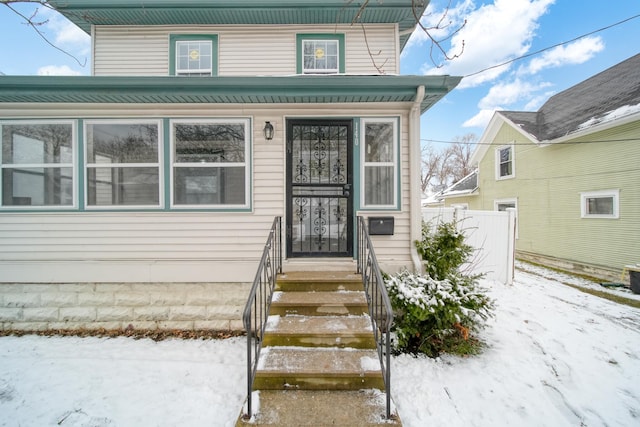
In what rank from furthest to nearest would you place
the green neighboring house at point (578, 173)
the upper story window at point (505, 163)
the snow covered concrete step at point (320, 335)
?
the upper story window at point (505, 163)
the green neighboring house at point (578, 173)
the snow covered concrete step at point (320, 335)

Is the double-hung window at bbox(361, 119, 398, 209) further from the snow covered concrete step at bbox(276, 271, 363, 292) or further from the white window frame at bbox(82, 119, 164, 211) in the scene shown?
the white window frame at bbox(82, 119, 164, 211)

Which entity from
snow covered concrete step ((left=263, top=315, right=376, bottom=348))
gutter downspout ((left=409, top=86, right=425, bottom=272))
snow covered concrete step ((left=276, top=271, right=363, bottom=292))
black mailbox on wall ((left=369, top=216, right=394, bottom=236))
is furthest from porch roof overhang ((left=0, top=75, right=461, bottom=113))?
snow covered concrete step ((left=263, top=315, right=376, bottom=348))

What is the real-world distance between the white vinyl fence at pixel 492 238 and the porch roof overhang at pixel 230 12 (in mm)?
3991

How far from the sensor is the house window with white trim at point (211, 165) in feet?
13.4

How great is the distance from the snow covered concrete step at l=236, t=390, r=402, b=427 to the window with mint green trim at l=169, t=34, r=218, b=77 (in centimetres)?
574

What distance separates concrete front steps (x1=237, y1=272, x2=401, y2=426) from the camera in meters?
2.23

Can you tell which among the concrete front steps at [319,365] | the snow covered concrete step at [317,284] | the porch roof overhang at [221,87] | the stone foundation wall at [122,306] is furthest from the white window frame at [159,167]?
Answer: the concrete front steps at [319,365]

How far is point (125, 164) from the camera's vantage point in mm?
4098

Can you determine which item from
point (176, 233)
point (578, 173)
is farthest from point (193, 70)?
point (578, 173)

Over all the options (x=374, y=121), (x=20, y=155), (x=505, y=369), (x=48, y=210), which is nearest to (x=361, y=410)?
(x=505, y=369)

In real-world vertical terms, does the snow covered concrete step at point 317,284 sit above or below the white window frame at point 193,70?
below

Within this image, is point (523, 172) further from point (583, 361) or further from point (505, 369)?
point (505, 369)

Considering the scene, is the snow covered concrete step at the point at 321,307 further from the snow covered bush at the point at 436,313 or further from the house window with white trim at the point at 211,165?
the house window with white trim at the point at 211,165

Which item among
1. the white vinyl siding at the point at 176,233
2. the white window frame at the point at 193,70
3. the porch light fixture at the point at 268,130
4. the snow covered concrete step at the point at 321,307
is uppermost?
the white window frame at the point at 193,70
